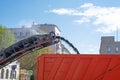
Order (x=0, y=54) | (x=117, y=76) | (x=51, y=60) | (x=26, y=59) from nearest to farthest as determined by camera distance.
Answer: (x=117, y=76)
(x=51, y=60)
(x=0, y=54)
(x=26, y=59)

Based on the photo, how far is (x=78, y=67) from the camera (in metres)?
9.77

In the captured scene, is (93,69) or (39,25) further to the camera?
(39,25)

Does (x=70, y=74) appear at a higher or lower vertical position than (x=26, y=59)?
higher

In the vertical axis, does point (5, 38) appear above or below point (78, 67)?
below

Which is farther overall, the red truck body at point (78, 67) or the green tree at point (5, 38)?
the green tree at point (5, 38)

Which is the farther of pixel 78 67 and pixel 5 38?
pixel 5 38

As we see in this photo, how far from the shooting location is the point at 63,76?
9.85m

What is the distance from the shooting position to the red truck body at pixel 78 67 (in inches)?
374

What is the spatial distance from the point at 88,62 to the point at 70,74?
2.49 ft

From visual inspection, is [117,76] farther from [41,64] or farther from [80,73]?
[41,64]

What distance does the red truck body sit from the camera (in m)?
9.49

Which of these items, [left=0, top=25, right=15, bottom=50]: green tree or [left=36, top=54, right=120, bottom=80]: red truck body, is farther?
[left=0, top=25, right=15, bottom=50]: green tree

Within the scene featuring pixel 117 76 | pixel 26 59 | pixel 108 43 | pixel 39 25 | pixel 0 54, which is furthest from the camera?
pixel 39 25

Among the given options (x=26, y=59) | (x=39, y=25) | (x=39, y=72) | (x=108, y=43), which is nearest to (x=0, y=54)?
(x=39, y=72)
